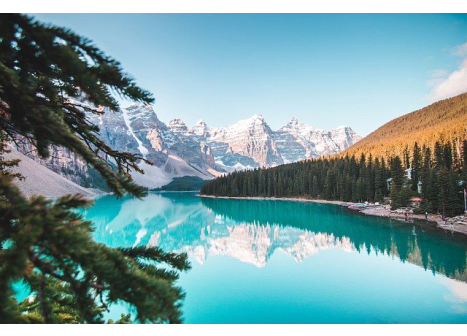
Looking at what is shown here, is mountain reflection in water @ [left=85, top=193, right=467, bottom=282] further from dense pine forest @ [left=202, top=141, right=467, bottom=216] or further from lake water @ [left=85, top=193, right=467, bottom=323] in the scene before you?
dense pine forest @ [left=202, top=141, right=467, bottom=216]

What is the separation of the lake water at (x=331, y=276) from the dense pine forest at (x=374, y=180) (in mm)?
8846

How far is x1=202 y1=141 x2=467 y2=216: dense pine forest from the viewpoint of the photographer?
42.6 meters

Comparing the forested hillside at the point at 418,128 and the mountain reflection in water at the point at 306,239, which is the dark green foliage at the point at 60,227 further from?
the forested hillside at the point at 418,128

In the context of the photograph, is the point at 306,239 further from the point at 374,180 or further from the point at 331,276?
the point at 374,180

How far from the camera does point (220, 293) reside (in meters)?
18.3

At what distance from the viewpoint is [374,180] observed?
7419 cm

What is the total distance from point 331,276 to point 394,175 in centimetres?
5294

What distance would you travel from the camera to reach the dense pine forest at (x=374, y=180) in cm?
4256

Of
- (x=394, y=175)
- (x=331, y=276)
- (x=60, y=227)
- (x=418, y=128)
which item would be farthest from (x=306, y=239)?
(x=418, y=128)

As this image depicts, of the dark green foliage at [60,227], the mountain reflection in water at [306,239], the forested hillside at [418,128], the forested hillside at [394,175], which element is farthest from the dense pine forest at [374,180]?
the dark green foliage at [60,227]

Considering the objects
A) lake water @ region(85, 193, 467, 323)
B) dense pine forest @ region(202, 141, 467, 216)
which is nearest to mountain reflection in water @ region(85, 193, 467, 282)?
lake water @ region(85, 193, 467, 323)

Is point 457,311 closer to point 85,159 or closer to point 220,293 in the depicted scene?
point 220,293
